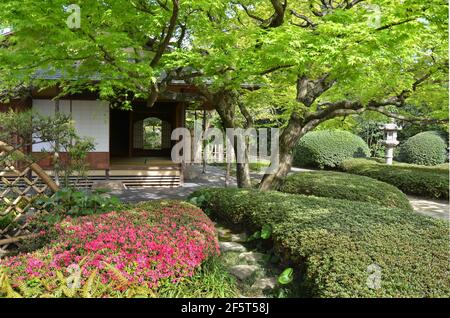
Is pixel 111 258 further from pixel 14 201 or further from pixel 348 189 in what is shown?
pixel 348 189

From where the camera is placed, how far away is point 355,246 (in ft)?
13.3

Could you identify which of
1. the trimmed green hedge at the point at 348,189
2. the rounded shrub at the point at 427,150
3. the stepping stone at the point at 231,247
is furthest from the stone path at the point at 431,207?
the rounded shrub at the point at 427,150

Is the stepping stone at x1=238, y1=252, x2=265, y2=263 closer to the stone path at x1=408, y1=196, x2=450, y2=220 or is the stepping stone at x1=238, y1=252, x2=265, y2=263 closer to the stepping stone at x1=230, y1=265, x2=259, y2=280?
the stepping stone at x1=230, y1=265, x2=259, y2=280

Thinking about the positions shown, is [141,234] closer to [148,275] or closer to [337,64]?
[148,275]

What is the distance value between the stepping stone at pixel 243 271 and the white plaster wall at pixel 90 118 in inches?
330

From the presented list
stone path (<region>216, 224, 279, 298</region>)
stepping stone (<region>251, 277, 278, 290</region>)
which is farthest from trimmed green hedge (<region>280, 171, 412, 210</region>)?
stepping stone (<region>251, 277, 278, 290</region>)

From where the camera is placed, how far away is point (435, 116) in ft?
28.4

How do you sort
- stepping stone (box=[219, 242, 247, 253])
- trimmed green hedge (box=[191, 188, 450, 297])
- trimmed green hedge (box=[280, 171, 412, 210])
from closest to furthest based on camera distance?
trimmed green hedge (box=[191, 188, 450, 297]), stepping stone (box=[219, 242, 247, 253]), trimmed green hedge (box=[280, 171, 412, 210])

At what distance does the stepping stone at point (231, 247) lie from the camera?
5.72 m

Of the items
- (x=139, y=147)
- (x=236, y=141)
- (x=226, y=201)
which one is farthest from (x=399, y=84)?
(x=139, y=147)

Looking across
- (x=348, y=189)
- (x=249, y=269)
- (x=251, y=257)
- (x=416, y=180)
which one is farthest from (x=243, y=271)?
(x=416, y=180)

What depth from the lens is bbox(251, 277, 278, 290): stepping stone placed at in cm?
460

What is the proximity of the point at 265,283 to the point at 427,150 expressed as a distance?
17.2 m

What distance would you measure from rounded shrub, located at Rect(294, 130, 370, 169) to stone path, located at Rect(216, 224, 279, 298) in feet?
42.5
